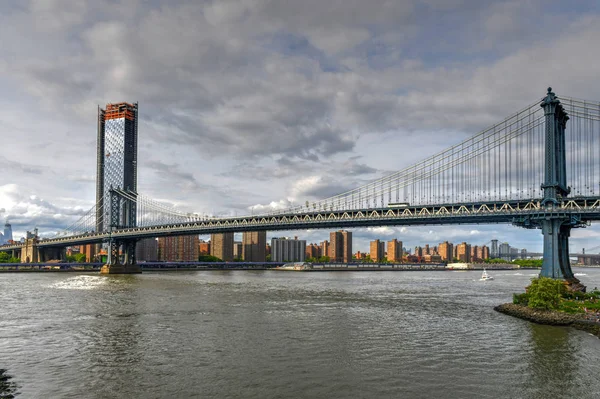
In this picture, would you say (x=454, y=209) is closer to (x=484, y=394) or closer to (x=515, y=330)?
(x=515, y=330)

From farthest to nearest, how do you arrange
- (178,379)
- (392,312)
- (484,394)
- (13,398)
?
1. (392,312)
2. (178,379)
3. (484,394)
4. (13,398)

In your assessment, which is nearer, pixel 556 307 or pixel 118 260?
pixel 556 307

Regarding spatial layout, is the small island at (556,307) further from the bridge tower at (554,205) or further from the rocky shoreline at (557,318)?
the bridge tower at (554,205)

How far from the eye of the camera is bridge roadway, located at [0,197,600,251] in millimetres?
56094

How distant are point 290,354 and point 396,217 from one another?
5379 cm

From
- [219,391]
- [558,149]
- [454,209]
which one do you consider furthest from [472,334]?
[454,209]

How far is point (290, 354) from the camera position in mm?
26406

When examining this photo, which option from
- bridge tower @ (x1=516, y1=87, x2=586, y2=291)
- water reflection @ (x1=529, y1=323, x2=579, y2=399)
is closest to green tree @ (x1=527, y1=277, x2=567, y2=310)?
water reflection @ (x1=529, y1=323, x2=579, y2=399)

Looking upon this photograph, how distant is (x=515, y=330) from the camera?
33969 millimetres

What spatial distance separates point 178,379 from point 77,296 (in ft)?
140

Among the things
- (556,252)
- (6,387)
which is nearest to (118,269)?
(556,252)

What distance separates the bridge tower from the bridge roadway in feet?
1.83

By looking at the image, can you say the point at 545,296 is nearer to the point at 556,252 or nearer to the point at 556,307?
the point at 556,307

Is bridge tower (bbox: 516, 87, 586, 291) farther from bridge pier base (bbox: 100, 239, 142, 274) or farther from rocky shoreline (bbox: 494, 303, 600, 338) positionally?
bridge pier base (bbox: 100, 239, 142, 274)
